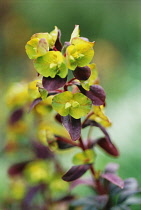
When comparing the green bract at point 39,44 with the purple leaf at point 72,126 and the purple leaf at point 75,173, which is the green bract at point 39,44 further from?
the purple leaf at point 75,173

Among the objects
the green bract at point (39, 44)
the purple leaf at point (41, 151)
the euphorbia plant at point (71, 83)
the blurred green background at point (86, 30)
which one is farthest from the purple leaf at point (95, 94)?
the blurred green background at point (86, 30)

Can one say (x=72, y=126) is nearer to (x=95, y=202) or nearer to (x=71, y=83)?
(x=71, y=83)

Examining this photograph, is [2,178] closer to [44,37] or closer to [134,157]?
[134,157]

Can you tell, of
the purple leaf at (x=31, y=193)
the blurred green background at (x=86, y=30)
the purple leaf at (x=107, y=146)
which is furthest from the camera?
the blurred green background at (x=86, y=30)

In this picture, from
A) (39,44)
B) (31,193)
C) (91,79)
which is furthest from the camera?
(31,193)

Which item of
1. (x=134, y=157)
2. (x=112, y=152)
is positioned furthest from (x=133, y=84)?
(x=112, y=152)

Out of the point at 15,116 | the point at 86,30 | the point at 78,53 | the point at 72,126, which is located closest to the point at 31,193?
the point at 15,116

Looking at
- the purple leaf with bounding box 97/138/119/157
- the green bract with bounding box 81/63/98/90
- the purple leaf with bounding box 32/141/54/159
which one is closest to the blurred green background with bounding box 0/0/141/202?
the purple leaf with bounding box 32/141/54/159
